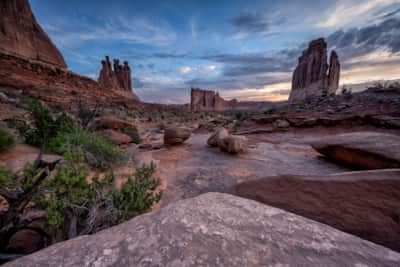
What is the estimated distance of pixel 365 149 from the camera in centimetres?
304

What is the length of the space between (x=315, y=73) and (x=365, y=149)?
58.7m

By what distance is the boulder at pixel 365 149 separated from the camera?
2697 mm

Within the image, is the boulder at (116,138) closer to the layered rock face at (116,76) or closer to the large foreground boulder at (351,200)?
the large foreground boulder at (351,200)

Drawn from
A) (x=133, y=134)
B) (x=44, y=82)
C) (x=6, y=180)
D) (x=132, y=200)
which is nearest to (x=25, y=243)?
(x=6, y=180)

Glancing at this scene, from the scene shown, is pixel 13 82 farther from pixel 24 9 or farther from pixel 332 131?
pixel 332 131

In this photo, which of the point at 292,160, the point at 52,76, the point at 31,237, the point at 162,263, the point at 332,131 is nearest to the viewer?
the point at 162,263

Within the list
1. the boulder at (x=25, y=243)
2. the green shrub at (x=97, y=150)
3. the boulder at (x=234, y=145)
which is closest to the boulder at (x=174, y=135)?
the boulder at (x=234, y=145)

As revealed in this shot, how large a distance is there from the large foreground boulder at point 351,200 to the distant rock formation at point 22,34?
3678cm

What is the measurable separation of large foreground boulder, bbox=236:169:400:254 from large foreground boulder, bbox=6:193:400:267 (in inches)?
28.8

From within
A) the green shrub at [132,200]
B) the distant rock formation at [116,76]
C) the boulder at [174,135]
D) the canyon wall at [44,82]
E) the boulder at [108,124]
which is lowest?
the green shrub at [132,200]

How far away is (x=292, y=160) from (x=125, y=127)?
816 cm

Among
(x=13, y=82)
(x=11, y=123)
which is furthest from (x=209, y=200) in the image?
(x=13, y=82)

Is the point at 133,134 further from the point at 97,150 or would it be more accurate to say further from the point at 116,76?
the point at 116,76

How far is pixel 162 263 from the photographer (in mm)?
764
